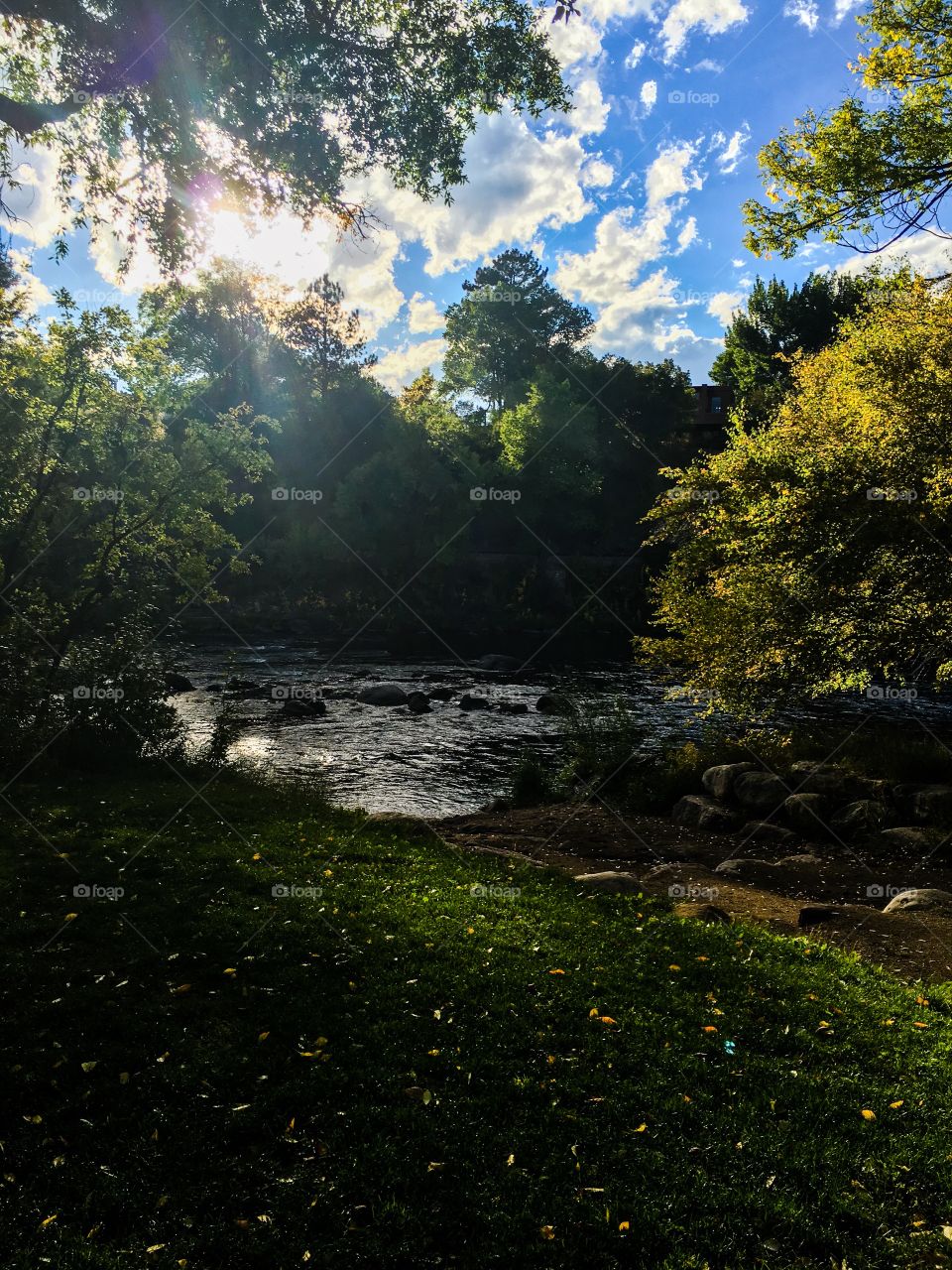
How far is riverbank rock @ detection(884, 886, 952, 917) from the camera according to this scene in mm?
10852

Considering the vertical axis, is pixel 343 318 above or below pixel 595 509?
above

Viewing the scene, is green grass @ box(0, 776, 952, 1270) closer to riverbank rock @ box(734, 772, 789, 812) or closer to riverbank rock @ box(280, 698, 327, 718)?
riverbank rock @ box(734, 772, 789, 812)

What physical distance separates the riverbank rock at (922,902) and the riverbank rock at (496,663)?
93.3ft

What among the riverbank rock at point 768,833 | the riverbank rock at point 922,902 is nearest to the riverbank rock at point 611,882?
the riverbank rock at point 922,902

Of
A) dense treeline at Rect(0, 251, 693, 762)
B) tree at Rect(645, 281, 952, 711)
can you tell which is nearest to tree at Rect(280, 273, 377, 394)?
dense treeline at Rect(0, 251, 693, 762)

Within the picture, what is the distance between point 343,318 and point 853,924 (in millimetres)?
80872

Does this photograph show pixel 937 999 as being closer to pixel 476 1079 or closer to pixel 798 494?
pixel 476 1079

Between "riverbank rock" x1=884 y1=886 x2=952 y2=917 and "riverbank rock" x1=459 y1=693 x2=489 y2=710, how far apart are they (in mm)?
18838

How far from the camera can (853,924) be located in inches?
411

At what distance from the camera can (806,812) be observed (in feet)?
52.6

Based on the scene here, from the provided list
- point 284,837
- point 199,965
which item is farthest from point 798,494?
point 199,965

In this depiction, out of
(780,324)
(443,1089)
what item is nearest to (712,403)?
(780,324)

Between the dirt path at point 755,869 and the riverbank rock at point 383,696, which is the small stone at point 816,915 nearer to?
the dirt path at point 755,869

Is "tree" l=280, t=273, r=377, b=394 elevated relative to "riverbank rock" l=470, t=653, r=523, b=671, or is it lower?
elevated
